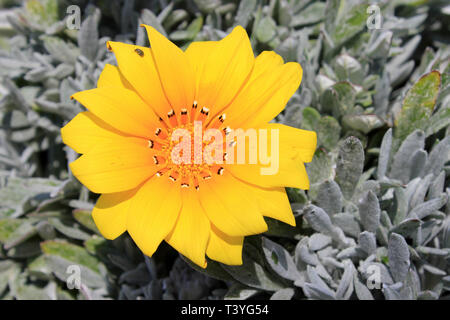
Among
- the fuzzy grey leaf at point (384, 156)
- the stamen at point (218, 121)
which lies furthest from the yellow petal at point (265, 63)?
the fuzzy grey leaf at point (384, 156)

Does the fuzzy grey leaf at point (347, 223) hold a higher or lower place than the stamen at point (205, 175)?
lower

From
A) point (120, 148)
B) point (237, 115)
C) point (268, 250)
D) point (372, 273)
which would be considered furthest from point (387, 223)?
point (120, 148)

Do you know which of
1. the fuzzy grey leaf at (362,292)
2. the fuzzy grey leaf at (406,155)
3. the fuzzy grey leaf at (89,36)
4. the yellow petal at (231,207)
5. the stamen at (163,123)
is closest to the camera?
the yellow petal at (231,207)

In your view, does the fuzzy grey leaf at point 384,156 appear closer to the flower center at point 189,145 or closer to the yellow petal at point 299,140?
the yellow petal at point 299,140

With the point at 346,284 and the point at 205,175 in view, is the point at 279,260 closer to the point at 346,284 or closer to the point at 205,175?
the point at 346,284

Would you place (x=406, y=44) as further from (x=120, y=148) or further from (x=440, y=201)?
(x=120, y=148)

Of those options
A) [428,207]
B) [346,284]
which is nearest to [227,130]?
[346,284]

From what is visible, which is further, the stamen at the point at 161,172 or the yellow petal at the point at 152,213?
the stamen at the point at 161,172
